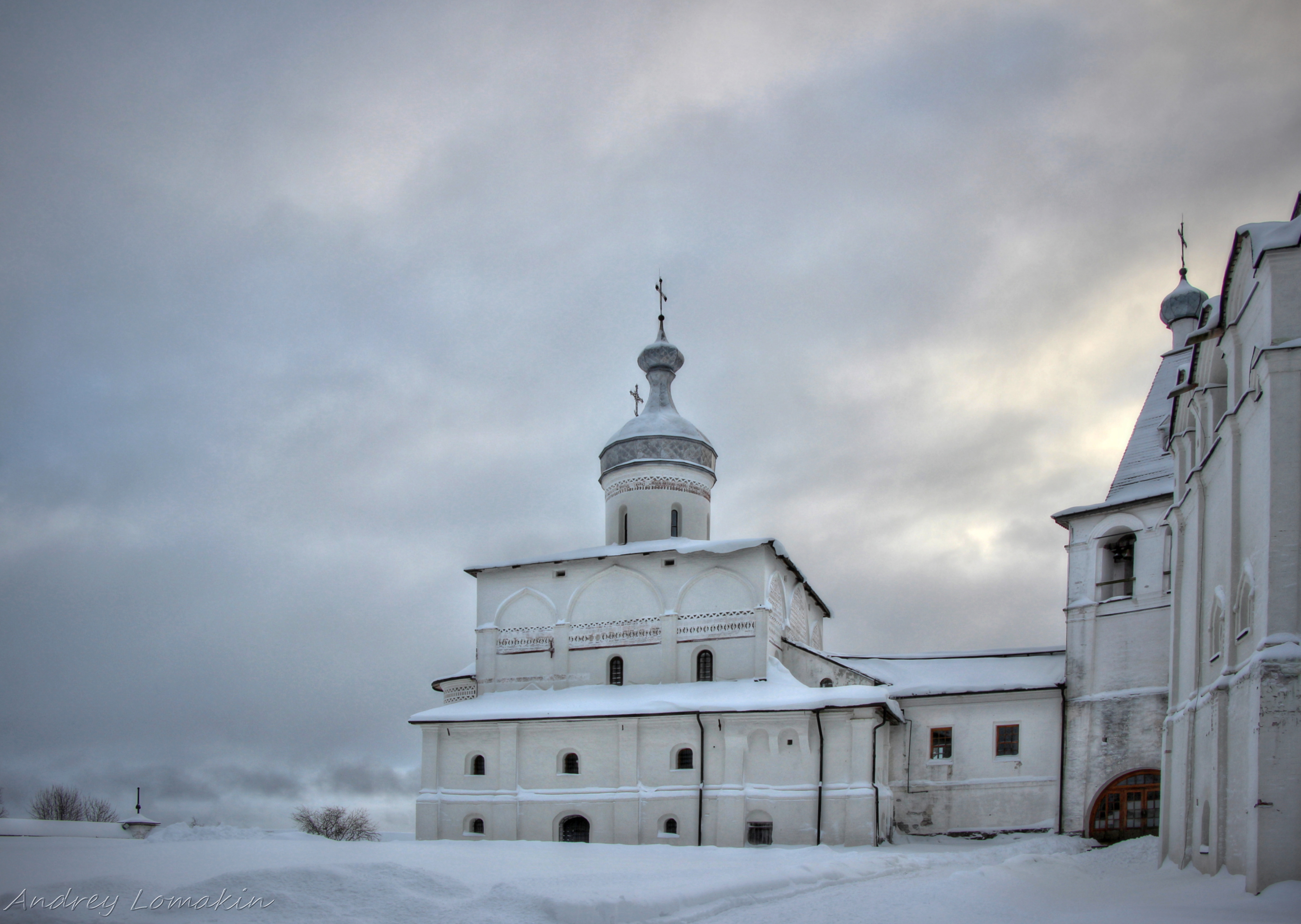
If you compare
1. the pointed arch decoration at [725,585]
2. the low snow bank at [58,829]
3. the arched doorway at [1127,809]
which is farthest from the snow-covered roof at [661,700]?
the low snow bank at [58,829]

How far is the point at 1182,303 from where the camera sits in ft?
79.0

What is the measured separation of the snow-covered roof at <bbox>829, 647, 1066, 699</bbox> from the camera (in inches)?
884

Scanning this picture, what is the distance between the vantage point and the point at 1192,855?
13.3m

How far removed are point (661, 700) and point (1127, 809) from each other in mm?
9363

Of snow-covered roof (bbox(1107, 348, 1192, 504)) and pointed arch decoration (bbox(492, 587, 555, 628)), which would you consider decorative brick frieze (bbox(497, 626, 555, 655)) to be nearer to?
pointed arch decoration (bbox(492, 587, 555, 628))

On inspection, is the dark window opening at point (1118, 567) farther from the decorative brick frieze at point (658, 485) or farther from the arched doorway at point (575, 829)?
the arched doorway at point (575, 829)

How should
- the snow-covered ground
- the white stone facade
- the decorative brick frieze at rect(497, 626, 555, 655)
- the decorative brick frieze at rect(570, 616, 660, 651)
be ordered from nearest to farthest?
the snow-covered ground < the white stone facade < the decorative brick frieze at rect(570, 616, 660, 651) < the decorative brick frieze at rect(497, 626, 555, 655)

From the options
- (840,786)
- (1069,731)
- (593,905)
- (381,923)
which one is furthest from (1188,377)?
(381,923)

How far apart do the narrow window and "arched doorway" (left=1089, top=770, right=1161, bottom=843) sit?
3051 mm

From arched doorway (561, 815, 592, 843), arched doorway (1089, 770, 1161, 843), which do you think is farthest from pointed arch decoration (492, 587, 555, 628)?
arched doorway (1089, 770, 1161, 843)

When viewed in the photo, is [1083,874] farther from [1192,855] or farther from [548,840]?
[548,840]

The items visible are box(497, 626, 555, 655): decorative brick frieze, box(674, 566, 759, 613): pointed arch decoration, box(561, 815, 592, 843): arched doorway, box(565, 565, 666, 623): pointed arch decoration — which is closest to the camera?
box(561, 815, 592, 843): arched doorway

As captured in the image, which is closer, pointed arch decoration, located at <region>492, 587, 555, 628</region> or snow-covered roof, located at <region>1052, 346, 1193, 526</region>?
snow-covered roof, located at <region>1052, 346, 1193, 526</region>

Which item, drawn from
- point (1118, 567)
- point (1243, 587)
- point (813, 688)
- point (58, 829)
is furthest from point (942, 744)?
point (58, 829)
